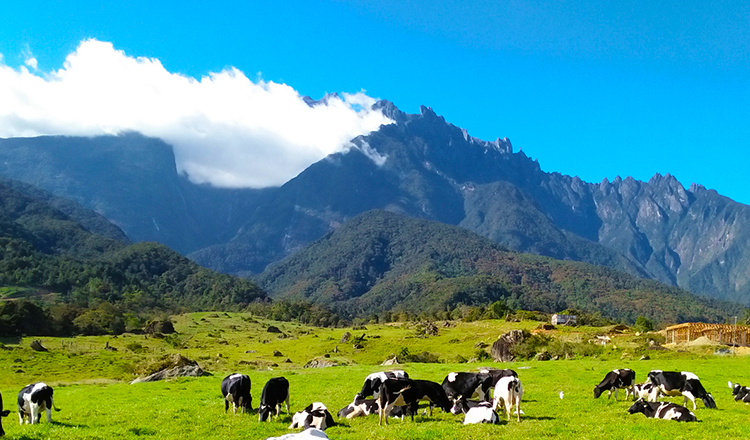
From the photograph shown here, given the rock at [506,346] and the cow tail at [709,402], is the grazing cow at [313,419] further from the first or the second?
the rock at [506,346]

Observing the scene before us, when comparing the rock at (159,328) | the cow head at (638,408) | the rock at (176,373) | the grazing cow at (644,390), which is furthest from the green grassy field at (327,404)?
the rock at (159,328)

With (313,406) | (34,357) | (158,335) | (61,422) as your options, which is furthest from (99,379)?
(158,335)

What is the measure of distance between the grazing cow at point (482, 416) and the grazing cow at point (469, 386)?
3.05 metres

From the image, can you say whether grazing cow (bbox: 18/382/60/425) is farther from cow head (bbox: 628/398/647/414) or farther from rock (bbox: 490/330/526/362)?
rock (bbox: 490/330/526/362)

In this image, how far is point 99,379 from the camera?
157 ft

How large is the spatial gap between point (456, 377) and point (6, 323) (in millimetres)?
89002

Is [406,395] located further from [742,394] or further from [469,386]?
[742,394]

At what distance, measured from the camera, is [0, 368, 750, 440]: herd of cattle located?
17094 mm

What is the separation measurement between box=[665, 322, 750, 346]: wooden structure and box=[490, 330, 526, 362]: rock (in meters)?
18.1

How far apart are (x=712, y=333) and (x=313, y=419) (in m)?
60.1

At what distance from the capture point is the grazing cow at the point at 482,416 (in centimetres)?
1628

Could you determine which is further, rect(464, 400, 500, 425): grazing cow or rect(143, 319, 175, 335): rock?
rect(143, 319, 175, 335): rock

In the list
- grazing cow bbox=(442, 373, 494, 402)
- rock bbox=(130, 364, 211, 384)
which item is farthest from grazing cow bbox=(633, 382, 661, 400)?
rock bbox=(130, 364, 211, 384)

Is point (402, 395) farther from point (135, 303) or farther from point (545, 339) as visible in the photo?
point (135, 303)
